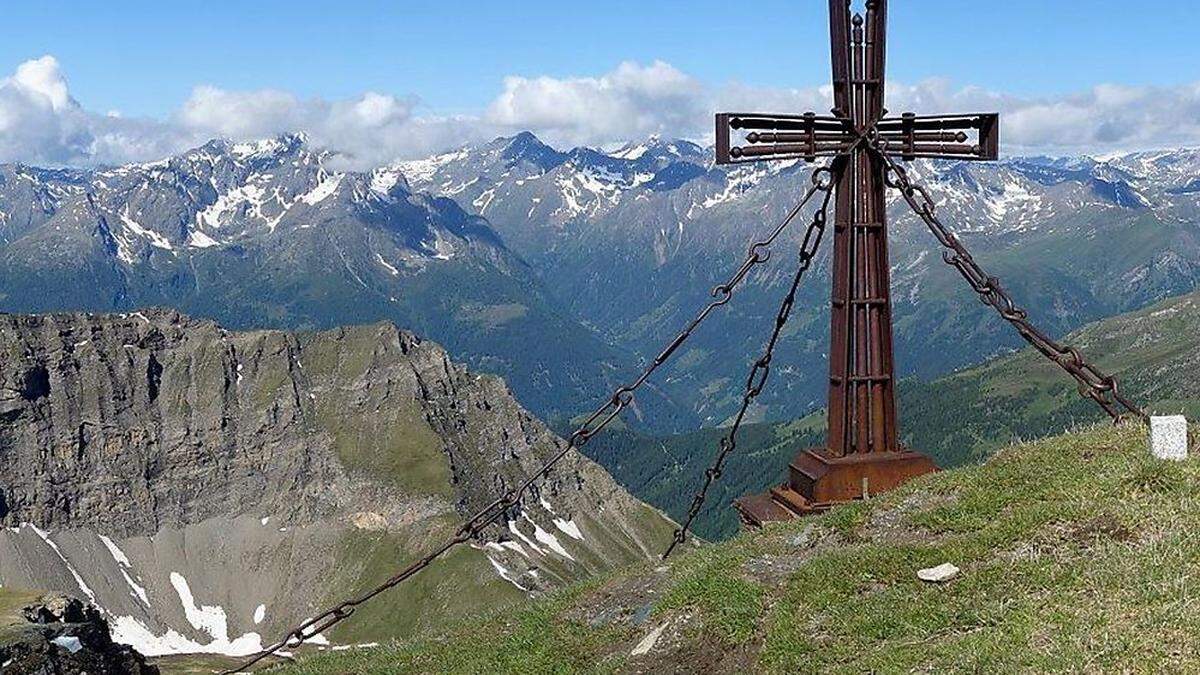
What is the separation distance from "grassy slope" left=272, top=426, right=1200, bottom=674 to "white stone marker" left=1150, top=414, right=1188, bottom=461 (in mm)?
→ 247

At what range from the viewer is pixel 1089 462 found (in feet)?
49.4

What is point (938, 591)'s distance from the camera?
12.1m

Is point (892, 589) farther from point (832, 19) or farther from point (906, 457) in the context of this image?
point (832, 19)

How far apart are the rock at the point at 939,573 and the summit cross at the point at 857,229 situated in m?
3.82

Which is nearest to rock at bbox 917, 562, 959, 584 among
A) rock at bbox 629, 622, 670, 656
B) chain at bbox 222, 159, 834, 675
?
rock at bbox 629, 622, 670, 656

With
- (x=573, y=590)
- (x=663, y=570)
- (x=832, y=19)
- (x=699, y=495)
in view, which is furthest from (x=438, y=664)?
(x=832, y=19)

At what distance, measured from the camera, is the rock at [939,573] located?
1238 cm

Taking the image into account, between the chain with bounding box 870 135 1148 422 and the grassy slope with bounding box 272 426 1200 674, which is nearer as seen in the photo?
the grassy slope with bounding box 272 426 1200 674

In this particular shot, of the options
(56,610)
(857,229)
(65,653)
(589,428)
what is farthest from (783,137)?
(56,610)

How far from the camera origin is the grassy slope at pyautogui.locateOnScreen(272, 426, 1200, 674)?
10.2 meters

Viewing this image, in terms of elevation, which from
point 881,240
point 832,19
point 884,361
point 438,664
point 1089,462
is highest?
point 832,19

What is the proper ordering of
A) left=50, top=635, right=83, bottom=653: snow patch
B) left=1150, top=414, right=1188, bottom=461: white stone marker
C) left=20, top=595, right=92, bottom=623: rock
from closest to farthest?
left=1150, top=414, right=1188, bottom=461: white stone marker → left=50, top=635, right=83, bottom=653: snow patch → left=20, top=595, right=92, bottom=623: rock

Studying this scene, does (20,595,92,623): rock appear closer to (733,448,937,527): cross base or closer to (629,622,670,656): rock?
(733,448,937,527): cross base

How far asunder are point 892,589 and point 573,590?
6.50m
